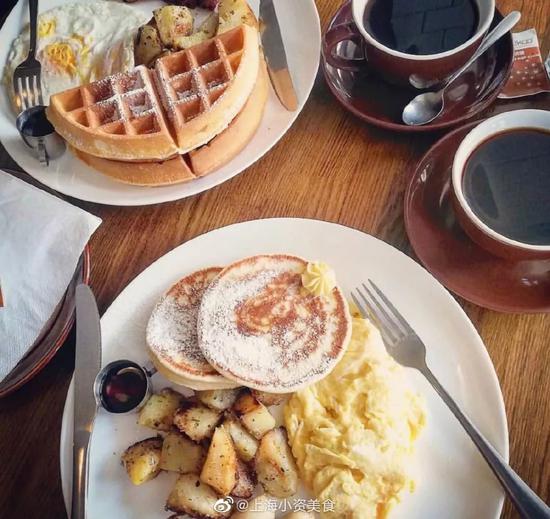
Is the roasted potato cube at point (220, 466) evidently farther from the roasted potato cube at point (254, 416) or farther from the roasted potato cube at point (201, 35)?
the roasted potato cube at point (201, 35)

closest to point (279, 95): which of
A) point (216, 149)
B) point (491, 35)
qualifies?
point (216, 149)

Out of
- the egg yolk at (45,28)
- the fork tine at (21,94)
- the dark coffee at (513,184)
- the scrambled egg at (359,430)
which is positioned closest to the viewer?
the scrambled egg at (359,430)

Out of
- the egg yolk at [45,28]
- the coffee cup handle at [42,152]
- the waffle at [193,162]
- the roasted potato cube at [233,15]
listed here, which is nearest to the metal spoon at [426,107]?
the waffle at [193,162]

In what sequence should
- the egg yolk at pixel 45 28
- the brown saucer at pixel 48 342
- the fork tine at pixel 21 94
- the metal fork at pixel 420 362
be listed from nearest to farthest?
the metal fork at pixel 420 362 < the brown saucer at pixel 48 342 < the fork tine at pixel 21 94 < the egg yolk at pixel 45 28

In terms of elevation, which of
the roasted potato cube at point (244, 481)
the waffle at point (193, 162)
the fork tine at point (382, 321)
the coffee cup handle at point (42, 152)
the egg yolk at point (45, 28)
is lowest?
the roasted potato cube at point (244, 481)

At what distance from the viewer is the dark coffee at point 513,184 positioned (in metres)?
1.31

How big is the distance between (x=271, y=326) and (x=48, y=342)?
55 centimetres

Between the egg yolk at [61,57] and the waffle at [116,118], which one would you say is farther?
the egg yolk at [61,57]

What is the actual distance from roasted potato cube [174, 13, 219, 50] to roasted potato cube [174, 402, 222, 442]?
3.37 feet

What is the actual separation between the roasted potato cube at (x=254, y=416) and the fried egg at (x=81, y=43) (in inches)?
40.1

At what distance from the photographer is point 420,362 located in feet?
4.25

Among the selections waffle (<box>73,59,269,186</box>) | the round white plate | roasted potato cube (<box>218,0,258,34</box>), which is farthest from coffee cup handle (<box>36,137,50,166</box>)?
roasted potato cube (<box>218,0,258,34</box>)

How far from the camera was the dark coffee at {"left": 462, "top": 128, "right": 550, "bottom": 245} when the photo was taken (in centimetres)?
131

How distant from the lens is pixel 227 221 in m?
1.61
